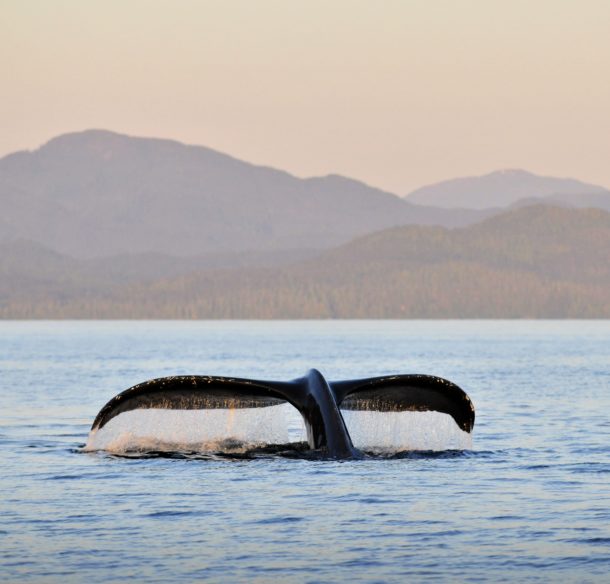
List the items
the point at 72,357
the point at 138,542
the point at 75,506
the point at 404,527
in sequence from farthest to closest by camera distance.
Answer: the point at 72,357
the point at 75,506
the point at 404,527
the point at 138,542

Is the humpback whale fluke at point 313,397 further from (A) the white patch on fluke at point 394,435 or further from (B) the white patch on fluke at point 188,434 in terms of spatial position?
(B) the white patch on fluke at point 188,434

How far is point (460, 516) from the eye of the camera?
1664 cm

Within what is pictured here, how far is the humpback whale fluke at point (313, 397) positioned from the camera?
1786 cm

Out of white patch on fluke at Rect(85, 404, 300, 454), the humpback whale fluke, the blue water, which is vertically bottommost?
the blue water

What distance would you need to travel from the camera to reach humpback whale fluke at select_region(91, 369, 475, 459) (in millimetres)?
17859

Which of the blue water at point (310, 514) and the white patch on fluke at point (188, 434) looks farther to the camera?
the white patch on fluke at point (188, 434)

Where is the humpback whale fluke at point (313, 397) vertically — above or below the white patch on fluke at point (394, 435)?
above

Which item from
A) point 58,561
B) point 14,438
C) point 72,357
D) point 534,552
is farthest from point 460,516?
point 72,357

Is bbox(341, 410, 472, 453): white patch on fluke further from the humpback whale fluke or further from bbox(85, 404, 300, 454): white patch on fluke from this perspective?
bbox(85, 404, 300, 454): white patch on fluke

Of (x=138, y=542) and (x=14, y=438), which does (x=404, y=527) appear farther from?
(x=14, y=438)

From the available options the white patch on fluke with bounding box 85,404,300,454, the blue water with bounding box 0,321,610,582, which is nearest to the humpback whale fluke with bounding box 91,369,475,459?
the blue water with bounding box 0,321,610,582

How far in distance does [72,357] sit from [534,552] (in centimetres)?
7193

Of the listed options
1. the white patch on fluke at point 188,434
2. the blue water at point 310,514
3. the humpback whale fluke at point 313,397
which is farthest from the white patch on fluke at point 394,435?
the white patch on fluke at point 188,434

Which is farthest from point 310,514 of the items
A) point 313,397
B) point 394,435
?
point 394,435
